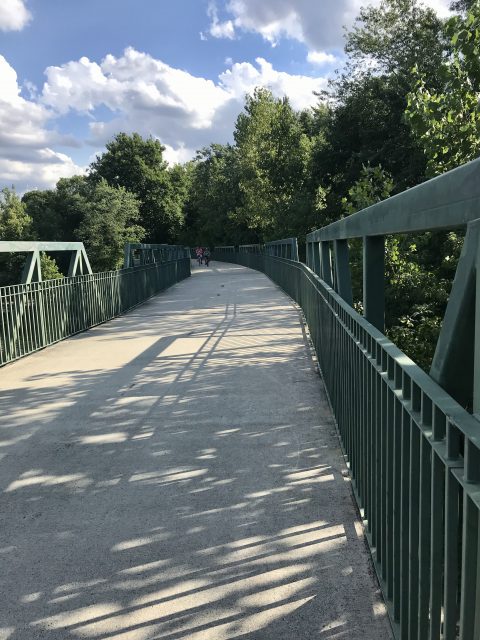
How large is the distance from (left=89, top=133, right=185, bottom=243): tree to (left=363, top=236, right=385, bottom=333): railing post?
60.0 m

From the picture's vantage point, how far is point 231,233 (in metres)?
62.8

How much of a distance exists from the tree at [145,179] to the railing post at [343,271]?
2284 inches

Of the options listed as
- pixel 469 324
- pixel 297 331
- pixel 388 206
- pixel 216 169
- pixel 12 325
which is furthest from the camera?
pixel 216 169

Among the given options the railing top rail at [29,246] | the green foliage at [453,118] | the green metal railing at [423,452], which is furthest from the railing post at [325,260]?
the railing top rail at [29,246]

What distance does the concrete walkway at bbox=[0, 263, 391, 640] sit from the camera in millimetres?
2902

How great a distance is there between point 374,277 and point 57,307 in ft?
29.6

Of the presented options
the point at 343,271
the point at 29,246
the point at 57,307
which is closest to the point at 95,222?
the point at 57,307

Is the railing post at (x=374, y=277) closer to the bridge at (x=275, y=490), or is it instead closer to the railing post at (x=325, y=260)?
the bridge at (x=275, y=490)

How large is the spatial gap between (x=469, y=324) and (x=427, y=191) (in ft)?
1.84

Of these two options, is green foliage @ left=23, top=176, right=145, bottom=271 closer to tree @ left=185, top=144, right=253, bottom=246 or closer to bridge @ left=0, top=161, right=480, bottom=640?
tree @ left=185, top=144, right=253, bottom=246

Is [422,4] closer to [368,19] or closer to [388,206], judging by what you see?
[368,19]

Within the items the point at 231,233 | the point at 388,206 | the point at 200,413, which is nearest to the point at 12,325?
the point at 200,413

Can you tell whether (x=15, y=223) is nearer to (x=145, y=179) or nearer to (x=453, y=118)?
(x=145, y=179)

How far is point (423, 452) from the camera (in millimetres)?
2105
